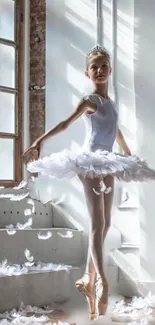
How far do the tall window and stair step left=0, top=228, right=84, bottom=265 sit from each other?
77cm

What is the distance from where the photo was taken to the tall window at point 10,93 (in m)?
4.43

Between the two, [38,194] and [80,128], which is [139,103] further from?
[38,194]

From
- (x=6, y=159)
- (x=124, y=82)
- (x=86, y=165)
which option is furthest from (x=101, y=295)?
(x=6, y=159)

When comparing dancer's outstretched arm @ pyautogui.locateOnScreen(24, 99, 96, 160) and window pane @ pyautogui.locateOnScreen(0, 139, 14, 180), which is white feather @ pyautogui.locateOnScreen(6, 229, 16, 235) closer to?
dancer's outstretched arm @ pyautogui.locateOnScreen(24, 99, 96, 160)

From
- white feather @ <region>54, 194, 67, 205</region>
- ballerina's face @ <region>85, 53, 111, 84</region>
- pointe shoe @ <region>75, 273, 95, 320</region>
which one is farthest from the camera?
white feather @ <region>54, 194, 67, 205</region>

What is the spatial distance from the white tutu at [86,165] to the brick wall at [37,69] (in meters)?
1.71

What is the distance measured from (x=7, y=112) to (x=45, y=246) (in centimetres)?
130

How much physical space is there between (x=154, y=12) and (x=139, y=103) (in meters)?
0.63

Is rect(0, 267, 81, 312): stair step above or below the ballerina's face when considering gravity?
below

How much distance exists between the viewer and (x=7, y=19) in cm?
454

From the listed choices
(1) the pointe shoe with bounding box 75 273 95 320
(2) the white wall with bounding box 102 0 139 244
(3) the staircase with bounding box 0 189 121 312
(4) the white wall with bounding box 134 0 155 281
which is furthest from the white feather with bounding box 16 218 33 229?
(1) the pointe shoe with bounding box 75 273 95 320

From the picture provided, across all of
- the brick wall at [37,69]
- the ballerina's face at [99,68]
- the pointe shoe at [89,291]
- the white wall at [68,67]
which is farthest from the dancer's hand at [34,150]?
the brick wall at [37,69]

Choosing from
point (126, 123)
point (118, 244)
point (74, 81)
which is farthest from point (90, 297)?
point (74, 81)

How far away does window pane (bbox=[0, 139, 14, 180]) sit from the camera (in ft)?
14.4
